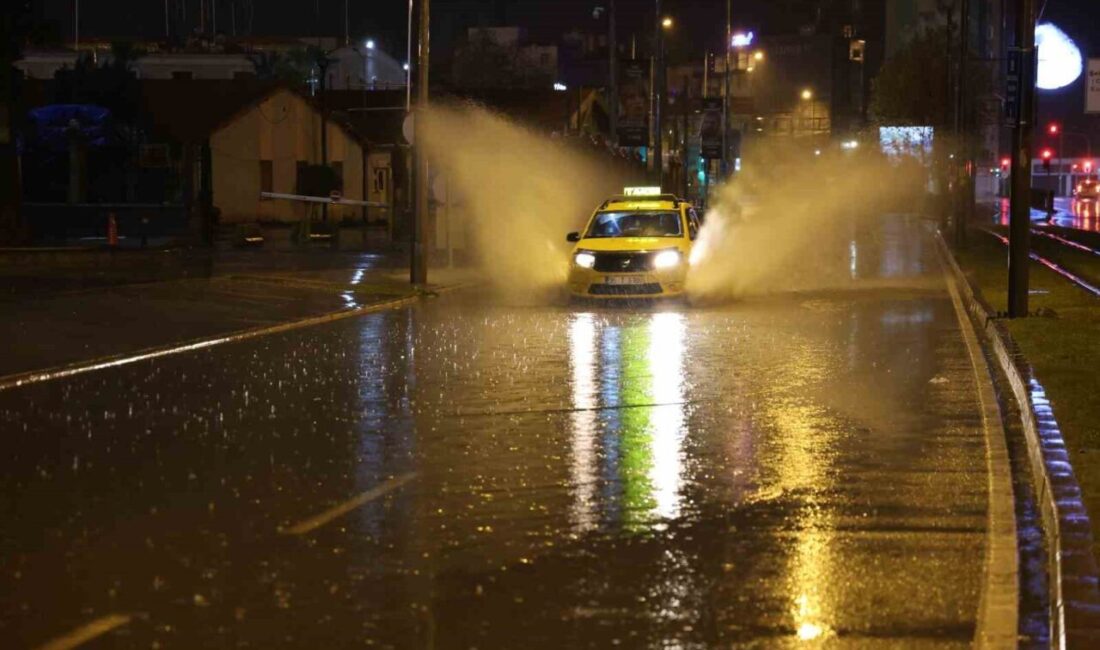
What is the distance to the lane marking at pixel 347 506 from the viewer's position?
328 inches

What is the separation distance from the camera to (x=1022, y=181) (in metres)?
19.7

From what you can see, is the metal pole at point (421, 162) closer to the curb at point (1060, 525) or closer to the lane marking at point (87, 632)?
the curb at point (1060, 525)

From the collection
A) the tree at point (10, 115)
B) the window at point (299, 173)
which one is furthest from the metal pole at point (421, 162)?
the window at point (299, 173)

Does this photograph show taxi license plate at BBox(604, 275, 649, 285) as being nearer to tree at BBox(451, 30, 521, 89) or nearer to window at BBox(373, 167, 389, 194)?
window at BBox(373, 167, 389, 194)

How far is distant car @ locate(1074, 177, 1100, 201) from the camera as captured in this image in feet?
327

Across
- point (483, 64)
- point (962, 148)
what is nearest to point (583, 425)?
point (962, 148)

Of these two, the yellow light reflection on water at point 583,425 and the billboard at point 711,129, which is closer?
the yellow light reflection on water at point 583,425

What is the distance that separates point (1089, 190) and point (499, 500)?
97355 mm

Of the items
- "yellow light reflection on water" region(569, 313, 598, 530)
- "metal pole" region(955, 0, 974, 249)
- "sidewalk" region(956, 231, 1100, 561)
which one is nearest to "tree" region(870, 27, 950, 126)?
"metal pole" region(955, 0, 974, 249)

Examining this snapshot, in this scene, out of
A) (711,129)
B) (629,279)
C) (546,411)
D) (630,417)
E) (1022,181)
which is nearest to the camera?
(630,417)

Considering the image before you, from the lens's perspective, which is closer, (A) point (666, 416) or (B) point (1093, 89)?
(A) point (666, 416)

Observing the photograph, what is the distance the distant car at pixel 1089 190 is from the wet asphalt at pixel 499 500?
290 ft

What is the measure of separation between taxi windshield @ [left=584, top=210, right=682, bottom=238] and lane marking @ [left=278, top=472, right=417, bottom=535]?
15.0m

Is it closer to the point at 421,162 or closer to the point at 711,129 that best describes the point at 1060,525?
Result: the point at 421,162
